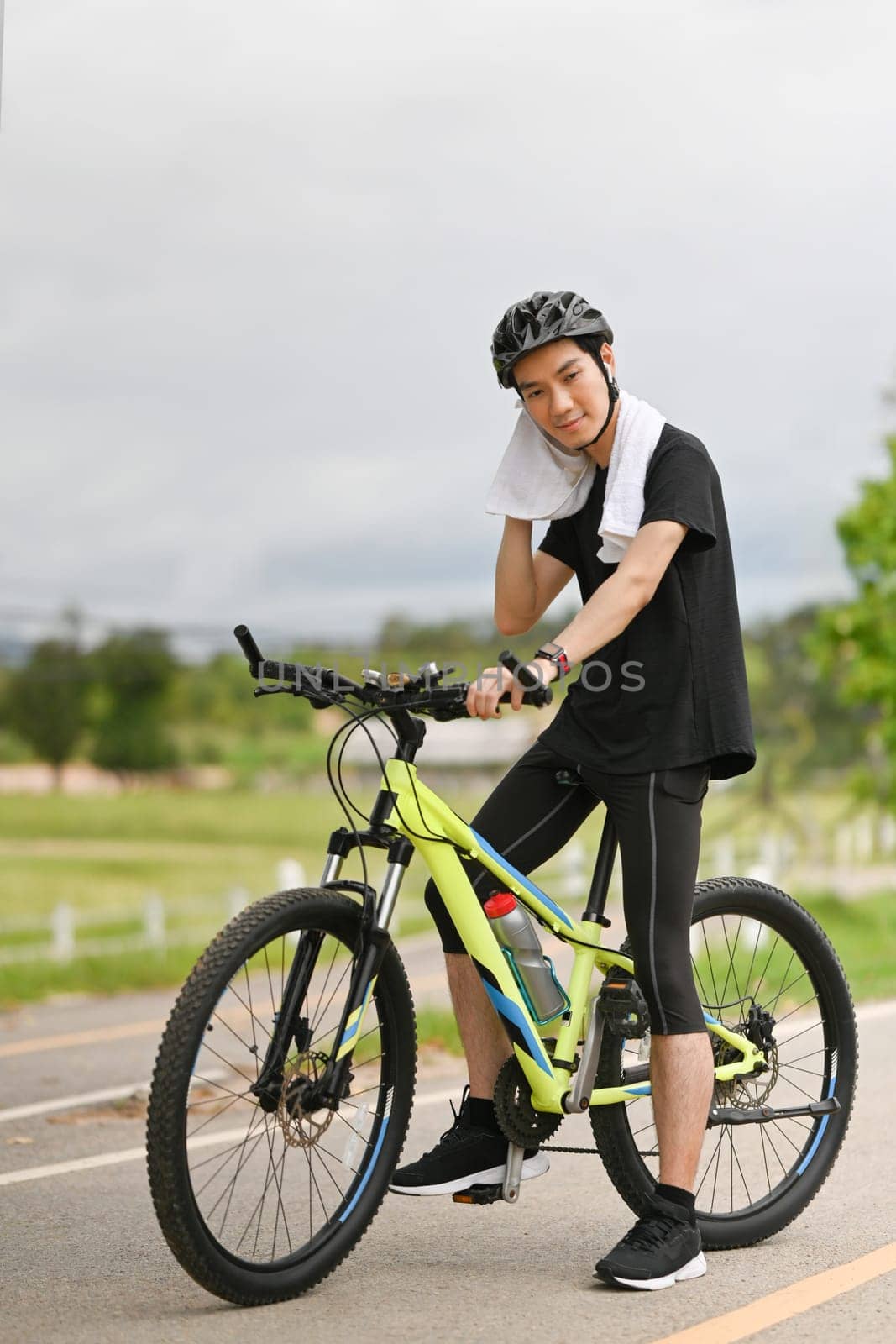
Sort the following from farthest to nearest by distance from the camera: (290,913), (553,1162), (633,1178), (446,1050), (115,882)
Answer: (115,882) → (446,1050) → (553,1162) → (633,1178) → (290,913)

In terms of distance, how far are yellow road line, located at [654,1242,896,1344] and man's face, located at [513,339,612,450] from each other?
6.85ft

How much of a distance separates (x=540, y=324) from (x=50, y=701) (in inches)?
1760

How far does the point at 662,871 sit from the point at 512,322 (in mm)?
1406

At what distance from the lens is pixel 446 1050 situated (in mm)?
7746

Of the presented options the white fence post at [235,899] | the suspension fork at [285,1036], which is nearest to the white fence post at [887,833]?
the white fence post at [235,899]

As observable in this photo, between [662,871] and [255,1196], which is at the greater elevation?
[662,871]

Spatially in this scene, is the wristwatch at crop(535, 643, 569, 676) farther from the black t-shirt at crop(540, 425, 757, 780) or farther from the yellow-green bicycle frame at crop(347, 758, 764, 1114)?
the yellow-green bicycle frame at crop(347, 758, 764, 1114)

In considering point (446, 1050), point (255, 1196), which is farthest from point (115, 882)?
point (255, 1196)

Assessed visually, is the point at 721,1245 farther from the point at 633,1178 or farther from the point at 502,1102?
the point at 502,1102

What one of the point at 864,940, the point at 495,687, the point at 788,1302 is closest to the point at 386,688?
the point at 495,687

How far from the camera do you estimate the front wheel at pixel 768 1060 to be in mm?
4336

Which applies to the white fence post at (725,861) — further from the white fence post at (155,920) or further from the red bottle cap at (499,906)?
the red bottle cap at (499,906)

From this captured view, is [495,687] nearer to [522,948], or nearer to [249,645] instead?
[249,645]

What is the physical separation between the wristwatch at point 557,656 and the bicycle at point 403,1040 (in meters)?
0.08
